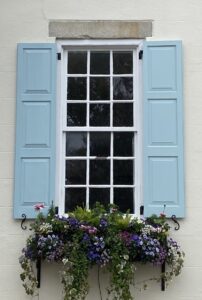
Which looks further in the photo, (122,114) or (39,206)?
(122,114)

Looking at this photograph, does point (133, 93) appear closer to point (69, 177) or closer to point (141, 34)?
point (141, 34)

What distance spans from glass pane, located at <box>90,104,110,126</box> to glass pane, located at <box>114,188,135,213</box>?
2.40ft

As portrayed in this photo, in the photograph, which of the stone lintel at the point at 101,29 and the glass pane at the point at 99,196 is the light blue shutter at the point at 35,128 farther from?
the glass pane at the point at 99,196

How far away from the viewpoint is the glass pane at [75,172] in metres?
5.83

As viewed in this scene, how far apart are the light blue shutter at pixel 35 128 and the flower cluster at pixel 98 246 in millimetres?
292

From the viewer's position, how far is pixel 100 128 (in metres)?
5.86

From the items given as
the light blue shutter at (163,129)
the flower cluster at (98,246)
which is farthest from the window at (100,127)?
the flower cluster at (98,246)

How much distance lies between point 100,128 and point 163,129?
2.19 ft

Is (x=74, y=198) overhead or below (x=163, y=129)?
below

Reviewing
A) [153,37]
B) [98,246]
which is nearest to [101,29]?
[153,37]

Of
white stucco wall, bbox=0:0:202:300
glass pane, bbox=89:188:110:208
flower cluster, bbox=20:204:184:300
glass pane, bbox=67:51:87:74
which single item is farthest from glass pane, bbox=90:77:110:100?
flower cluster, bbox=20:204:184:300

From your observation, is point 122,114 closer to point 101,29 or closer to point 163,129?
point 163,129

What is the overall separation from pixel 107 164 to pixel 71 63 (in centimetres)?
117

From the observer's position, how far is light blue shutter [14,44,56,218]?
18.4ft
